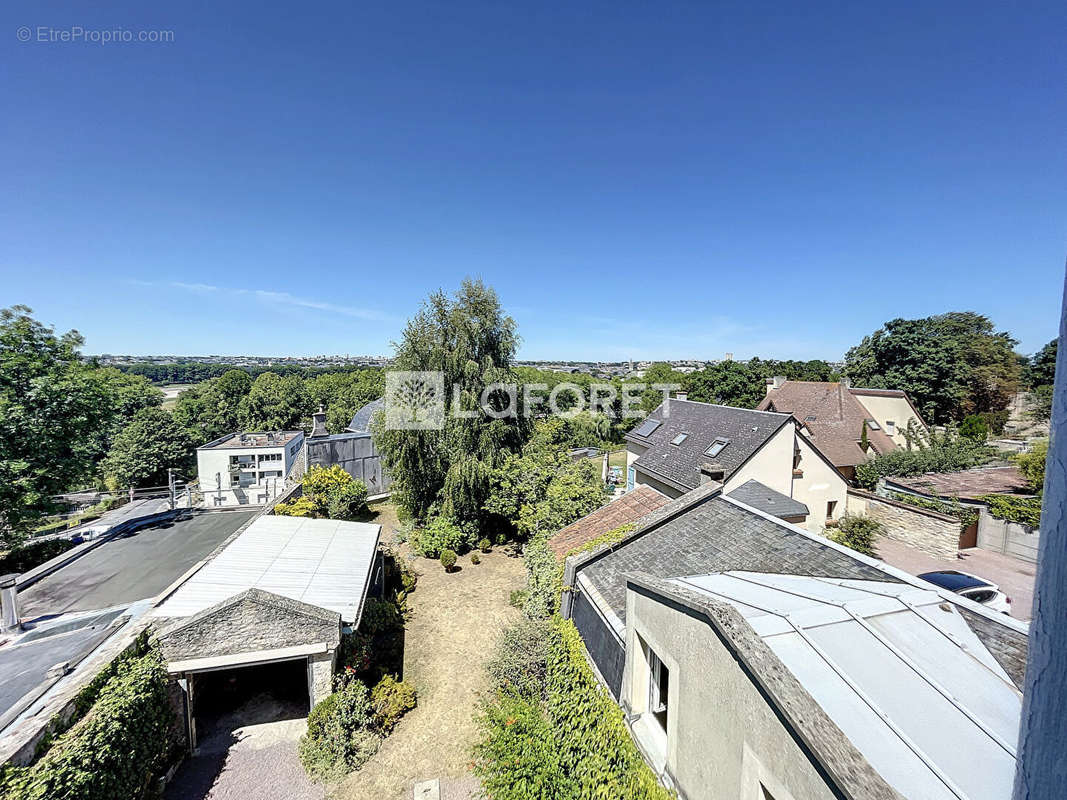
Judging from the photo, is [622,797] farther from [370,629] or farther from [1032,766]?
[370,629]

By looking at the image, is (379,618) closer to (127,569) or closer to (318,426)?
(127,569)

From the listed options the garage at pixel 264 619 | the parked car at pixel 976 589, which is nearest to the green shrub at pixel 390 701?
the garage at pixel 264 619

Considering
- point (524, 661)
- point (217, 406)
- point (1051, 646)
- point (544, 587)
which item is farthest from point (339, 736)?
point (217, 406)

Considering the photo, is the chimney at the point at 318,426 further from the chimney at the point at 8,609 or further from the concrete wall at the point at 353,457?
the chimney at the point at 8,609

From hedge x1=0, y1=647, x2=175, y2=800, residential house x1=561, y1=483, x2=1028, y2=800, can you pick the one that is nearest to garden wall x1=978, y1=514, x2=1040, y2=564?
residential house x1=561, y1=483, x2=1028, y2=800

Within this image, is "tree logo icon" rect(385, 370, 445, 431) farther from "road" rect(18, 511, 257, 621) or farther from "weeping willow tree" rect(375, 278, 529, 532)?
"road" rect(18, 511, 257, 621)

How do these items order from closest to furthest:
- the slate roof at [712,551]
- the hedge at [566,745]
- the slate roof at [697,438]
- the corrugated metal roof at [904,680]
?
the corrugated metal roof at [904,680]
the hedge at [566,745]
the slate roof at [712,551]
the slate roof at [697,438]

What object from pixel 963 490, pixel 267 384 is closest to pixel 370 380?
pixel 267 384
